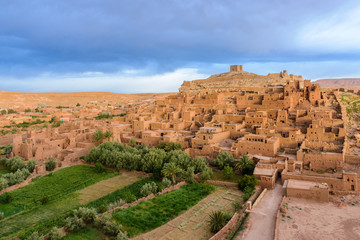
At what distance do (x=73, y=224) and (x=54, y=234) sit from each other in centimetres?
109

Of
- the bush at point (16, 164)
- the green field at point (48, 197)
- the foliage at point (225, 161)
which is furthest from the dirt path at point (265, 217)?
the bush at point (16, 164)

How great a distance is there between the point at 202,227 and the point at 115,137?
57.1 feet

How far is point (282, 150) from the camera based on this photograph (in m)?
22.9

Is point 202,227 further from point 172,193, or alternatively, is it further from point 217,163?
point 217,163

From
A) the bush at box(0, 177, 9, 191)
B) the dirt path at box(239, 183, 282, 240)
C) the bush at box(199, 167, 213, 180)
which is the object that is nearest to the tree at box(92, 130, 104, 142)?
the bush at box(0, 177, 9, 191)

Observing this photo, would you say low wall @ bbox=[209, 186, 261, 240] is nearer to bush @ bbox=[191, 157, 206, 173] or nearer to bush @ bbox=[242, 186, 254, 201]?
bush @ bbox=[242, 186, 254, 201]

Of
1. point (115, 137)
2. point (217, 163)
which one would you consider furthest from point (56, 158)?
point (217, 163)

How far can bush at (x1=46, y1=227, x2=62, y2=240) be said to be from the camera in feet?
41.1

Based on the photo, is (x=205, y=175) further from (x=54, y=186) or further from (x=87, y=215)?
(x=54, y=186)

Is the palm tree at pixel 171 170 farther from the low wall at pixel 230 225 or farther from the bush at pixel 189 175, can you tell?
the low wall at pixel 230 225

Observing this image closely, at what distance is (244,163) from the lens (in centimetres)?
2050

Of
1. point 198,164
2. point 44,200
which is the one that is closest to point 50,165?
point 44,200

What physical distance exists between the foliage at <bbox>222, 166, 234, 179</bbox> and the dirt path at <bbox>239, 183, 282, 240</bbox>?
3217mm

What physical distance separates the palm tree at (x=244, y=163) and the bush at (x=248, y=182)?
1.87m
